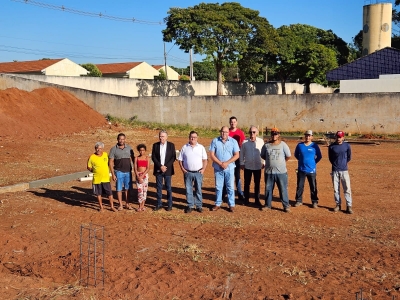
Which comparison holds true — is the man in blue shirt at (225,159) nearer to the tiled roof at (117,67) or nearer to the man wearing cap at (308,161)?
the man wearing cap at (308,161)

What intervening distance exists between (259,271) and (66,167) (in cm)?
1031

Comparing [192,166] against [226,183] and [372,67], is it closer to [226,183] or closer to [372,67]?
[226,183]

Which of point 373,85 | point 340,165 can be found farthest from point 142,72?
A: point 340,165

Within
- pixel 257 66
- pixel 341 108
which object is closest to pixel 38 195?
pixel 341 108

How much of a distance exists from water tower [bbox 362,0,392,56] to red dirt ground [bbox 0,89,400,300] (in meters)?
35.2

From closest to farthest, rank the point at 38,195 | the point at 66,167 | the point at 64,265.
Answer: the point at 64,265 → the point at 38,195 → the point at 66,167

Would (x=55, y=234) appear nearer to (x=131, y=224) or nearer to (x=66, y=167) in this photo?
(x=131, y=224)

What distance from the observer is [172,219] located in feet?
28.3

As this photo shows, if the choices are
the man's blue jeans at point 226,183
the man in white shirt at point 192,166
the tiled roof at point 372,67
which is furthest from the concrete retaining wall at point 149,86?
the man's blue jeans at point 226,183

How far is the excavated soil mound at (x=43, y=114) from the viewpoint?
2262 cm

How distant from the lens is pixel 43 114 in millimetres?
25266

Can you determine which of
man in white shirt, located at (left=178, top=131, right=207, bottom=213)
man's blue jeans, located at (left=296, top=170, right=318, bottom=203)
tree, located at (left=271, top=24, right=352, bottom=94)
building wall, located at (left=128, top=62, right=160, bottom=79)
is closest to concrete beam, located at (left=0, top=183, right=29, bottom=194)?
man in white shirt, located at (left=178, top=131, right=207, bottom=213)

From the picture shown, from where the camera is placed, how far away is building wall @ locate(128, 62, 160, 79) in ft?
184

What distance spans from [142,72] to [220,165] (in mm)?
50823
